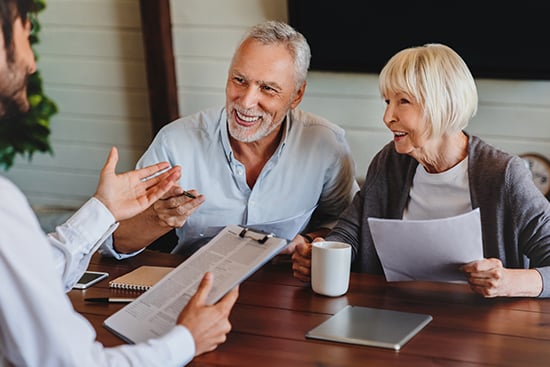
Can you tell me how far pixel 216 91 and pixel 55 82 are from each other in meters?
0.87

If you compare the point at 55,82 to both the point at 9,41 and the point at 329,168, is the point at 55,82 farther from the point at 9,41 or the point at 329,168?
the point at 9,41

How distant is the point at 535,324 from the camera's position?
1.68 metres

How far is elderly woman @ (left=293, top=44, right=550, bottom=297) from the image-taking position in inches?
78.7

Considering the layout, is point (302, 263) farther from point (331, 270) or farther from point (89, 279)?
point (89, 279)

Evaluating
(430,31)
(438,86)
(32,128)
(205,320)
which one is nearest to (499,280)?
(438,86)

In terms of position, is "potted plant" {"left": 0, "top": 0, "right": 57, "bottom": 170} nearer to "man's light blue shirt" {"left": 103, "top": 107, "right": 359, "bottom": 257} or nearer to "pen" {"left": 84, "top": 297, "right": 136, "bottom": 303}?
"man's light blue shirt" {"left": 103, "top": 107, "right": 359, "bottom": 257}

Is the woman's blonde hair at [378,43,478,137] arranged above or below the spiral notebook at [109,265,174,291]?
above

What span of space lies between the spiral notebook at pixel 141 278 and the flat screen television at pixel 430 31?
1.64 m

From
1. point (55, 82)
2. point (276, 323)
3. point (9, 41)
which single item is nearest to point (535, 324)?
point (276, 323)

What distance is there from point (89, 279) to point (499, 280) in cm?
94

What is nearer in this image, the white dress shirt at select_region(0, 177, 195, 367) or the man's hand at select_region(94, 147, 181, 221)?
the white dress shirt at select_region(0, 177, 195, 367)

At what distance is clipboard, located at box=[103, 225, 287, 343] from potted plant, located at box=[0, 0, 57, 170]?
2447 millimetres

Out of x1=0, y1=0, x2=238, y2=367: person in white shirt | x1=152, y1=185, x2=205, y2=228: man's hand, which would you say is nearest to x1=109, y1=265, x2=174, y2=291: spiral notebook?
x1=152, y1=185, x2=205, y2=228: man's hand

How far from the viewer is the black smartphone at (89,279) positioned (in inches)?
76.1
